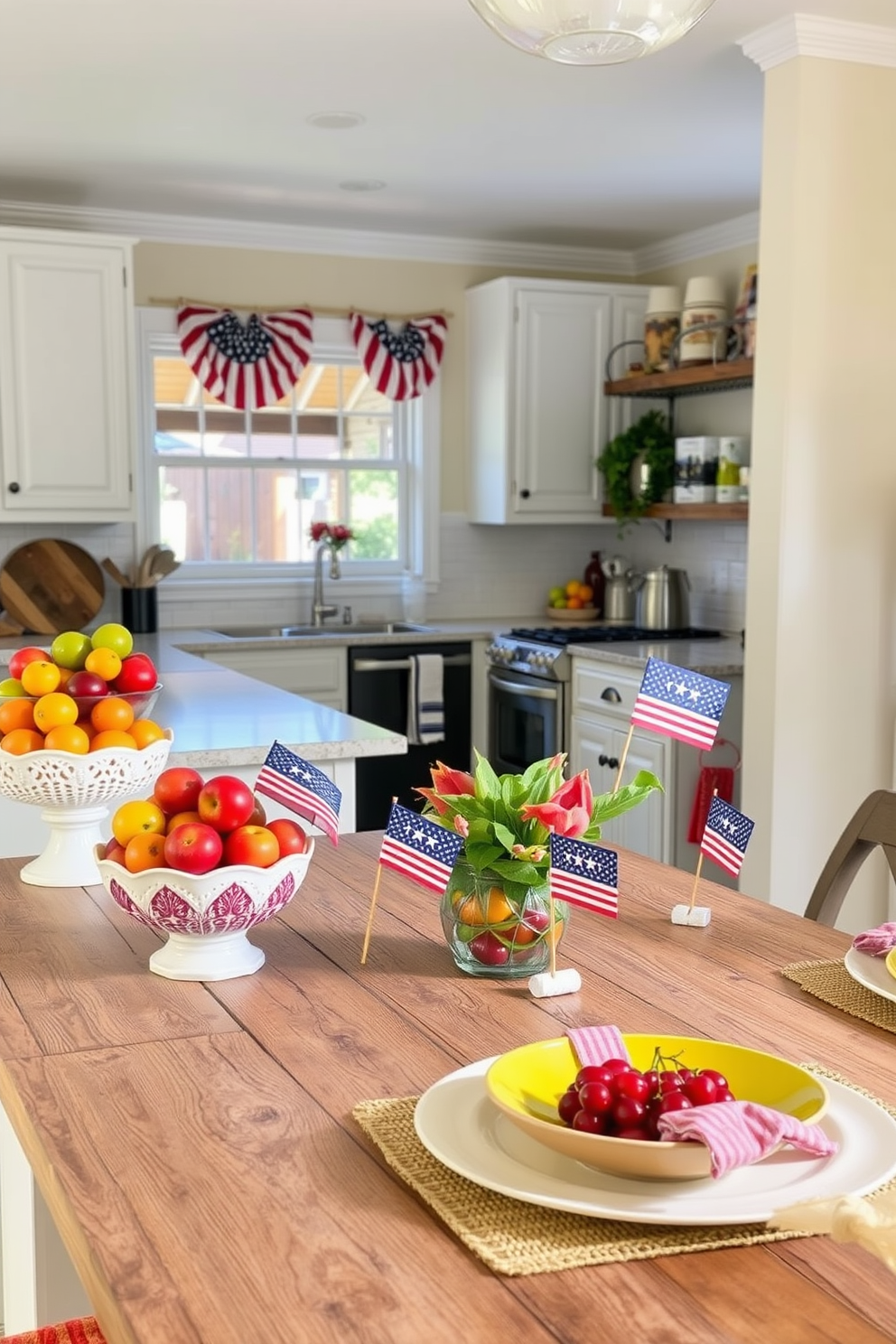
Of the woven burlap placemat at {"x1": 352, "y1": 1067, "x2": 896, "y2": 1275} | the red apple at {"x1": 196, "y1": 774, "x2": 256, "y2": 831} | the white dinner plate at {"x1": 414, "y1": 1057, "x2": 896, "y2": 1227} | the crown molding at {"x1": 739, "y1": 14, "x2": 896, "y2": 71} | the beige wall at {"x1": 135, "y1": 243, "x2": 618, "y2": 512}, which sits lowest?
the woven burlap placemat at {"x1": 352, "y1": 1067, "x2": 896, "y2": 1275}

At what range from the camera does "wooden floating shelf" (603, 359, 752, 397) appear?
201 inches

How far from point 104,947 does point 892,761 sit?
2613 millimetres

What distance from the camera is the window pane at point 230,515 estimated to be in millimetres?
5949

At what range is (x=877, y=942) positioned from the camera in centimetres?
161

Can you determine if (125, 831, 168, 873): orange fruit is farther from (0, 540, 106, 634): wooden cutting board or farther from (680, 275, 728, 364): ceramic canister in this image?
(680, 275, 728, 364): ceramic canister

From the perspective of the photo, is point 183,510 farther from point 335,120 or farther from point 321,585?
point 335,120

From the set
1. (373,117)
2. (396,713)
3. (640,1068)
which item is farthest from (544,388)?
(640,1068)

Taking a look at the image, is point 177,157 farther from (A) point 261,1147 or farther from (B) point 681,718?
(A) point 261,1147

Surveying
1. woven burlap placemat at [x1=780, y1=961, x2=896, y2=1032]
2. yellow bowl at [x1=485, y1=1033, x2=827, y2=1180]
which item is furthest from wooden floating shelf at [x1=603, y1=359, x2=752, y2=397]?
yellow bowl at [x1=485, y1=1033, x2=827, y2=1180]

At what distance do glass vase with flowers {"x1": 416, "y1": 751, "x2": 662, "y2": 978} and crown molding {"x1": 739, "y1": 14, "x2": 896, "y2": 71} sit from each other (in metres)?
2.54

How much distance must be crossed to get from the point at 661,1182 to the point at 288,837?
2.35 ft

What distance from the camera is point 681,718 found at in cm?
187

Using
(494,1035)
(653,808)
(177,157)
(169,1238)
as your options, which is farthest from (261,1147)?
(177,157)

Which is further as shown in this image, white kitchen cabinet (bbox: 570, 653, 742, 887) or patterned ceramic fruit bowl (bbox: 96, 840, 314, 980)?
white kitchen cabinet (bbox: 570, 653, 742, 887)
